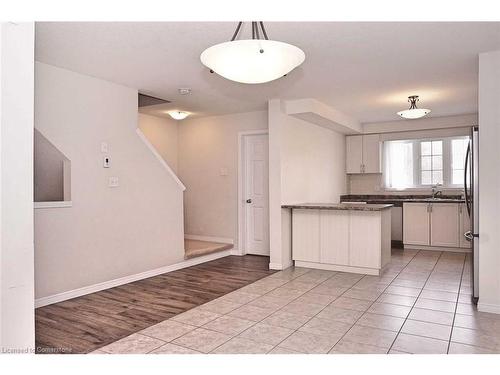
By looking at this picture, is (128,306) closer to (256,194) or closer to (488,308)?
(256,194)

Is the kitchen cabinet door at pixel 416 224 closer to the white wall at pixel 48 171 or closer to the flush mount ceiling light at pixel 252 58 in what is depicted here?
the flush mount ceiling light at pixel 252 58

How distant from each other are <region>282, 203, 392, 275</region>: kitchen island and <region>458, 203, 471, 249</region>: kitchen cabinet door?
1.74 metres

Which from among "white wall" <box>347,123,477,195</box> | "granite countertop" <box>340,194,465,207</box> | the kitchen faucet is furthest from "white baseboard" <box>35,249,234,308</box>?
the kitchen faucet

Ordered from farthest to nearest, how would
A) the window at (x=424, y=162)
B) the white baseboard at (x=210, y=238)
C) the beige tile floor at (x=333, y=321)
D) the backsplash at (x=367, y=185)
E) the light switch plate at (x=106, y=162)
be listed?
the backsplash at (x=367, y=185) < the window at (x=424, y=162) < the white baseboard at (x=210, y=238) < the light switch plate at (x=106, y=162) < the beige tile floor at (x=333, y=321)

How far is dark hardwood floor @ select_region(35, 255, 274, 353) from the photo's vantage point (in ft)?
9.15

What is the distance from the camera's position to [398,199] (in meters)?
6.91

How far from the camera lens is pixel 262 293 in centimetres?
394

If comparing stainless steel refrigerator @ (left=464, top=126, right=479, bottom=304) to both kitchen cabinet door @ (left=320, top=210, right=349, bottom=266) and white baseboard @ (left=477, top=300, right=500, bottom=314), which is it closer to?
white baseboard @ (left=477, top=300, right=500, bottom=314)

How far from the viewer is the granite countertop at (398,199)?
627cm

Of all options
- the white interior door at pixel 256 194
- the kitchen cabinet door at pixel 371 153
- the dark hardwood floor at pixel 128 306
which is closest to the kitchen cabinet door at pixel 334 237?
the dark hardwood floor at pixel 128 306

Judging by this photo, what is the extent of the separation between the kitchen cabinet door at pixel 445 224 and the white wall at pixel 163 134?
4.52m
